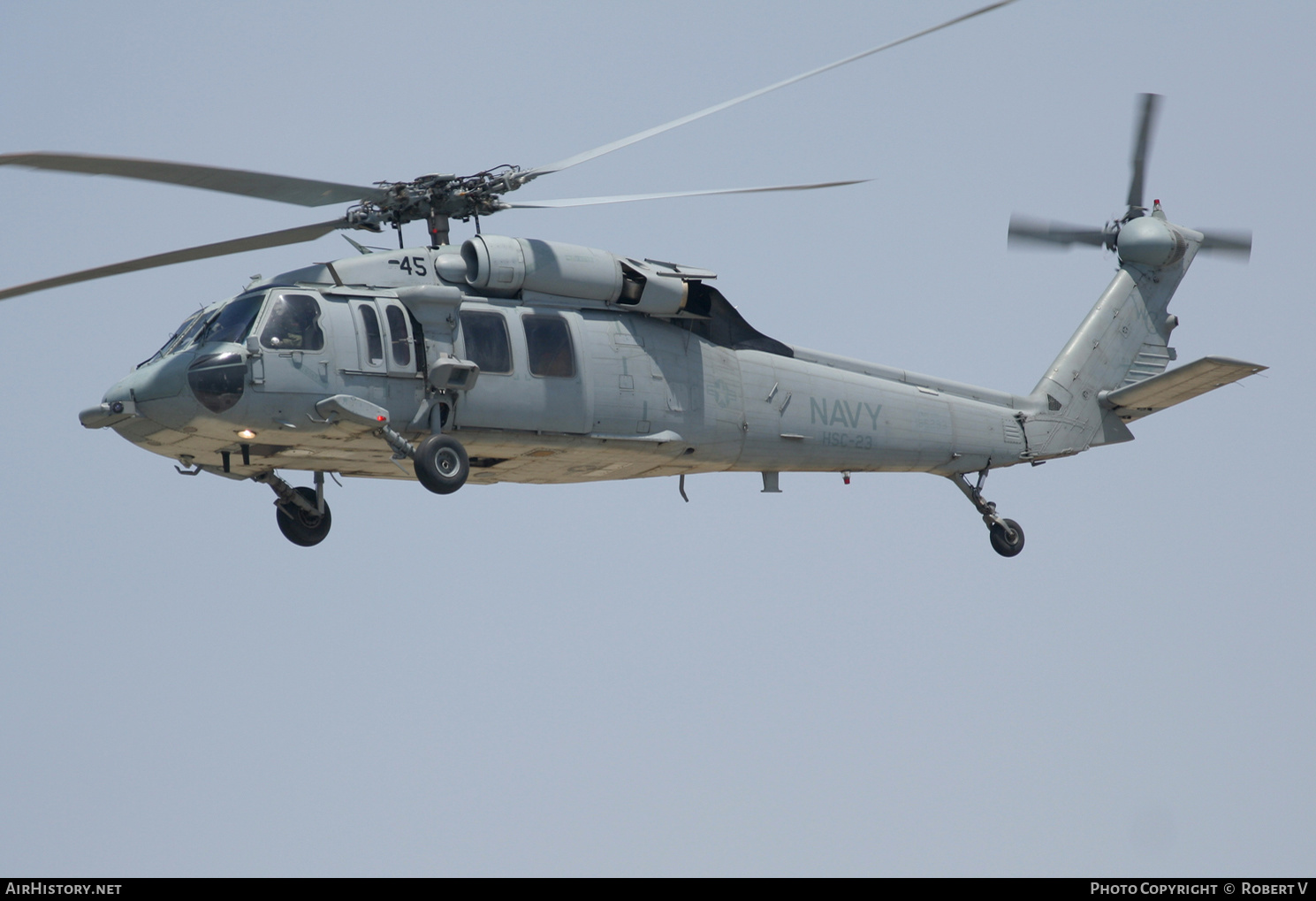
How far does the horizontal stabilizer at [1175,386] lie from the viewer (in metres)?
21.0

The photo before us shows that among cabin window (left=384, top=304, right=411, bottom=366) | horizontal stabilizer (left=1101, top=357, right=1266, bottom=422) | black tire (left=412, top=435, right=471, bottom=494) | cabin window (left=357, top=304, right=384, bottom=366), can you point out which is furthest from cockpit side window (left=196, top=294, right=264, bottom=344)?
horizontal stabilizer (left=1101, top=357, right=1266, bottom=422)

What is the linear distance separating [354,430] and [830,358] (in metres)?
7.14

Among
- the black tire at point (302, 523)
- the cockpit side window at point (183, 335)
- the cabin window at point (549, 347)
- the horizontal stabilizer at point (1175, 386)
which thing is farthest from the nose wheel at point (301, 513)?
the horizontal stabilizer at point (1175, 386)

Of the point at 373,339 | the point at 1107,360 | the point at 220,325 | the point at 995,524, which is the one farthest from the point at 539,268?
the point at 1107,360

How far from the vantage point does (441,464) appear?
17.2 m

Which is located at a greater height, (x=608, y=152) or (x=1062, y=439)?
(x=608, y=152)

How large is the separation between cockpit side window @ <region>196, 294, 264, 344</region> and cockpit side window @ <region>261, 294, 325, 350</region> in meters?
0.20

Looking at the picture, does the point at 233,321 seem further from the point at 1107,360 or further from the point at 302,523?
the point at 1107,360

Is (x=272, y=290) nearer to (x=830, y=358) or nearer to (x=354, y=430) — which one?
(x=354, y=430)
